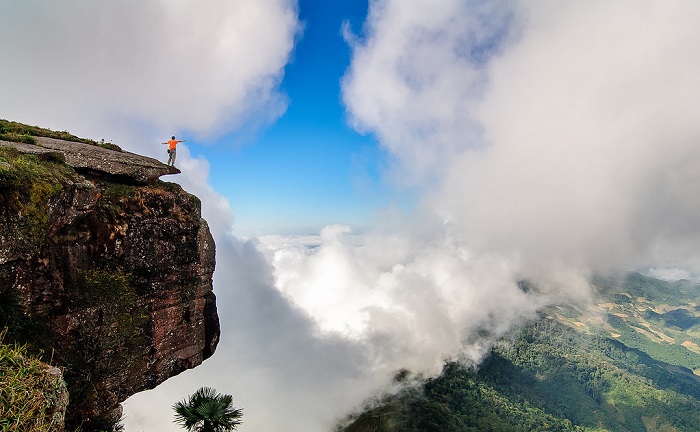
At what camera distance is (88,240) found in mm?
13875

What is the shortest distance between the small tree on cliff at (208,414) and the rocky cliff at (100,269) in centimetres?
430

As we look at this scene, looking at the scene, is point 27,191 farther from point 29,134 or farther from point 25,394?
point 29,134

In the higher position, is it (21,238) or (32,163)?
(32,163)

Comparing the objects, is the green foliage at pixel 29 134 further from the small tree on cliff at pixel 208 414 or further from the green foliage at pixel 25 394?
the small tree on cliff at pixel 208 414

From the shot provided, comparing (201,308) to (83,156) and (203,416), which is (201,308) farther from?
(83,156)

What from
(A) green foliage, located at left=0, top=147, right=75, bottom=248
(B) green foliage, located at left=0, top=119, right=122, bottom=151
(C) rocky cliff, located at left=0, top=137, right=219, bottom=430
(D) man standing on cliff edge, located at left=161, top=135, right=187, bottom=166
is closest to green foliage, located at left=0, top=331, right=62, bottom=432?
(C) rocky cliff, located at left=0, top=137, right=219, bottom=430

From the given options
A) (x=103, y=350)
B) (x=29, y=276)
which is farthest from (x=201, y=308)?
(x=29, y=276)

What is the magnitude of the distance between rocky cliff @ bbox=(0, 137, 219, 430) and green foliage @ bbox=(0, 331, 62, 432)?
270cm

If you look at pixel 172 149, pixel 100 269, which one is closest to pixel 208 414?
pixel 100 269

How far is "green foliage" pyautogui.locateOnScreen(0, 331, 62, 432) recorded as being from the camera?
834 cm

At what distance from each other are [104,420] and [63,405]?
17.1 feet

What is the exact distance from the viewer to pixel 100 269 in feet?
46.2

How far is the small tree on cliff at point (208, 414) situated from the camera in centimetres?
1997

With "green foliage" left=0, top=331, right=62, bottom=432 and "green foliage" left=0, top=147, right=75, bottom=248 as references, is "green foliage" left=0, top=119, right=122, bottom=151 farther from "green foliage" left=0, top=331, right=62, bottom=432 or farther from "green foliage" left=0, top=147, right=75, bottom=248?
"green foliage" left=0, top=331, right=62, bottom=432
